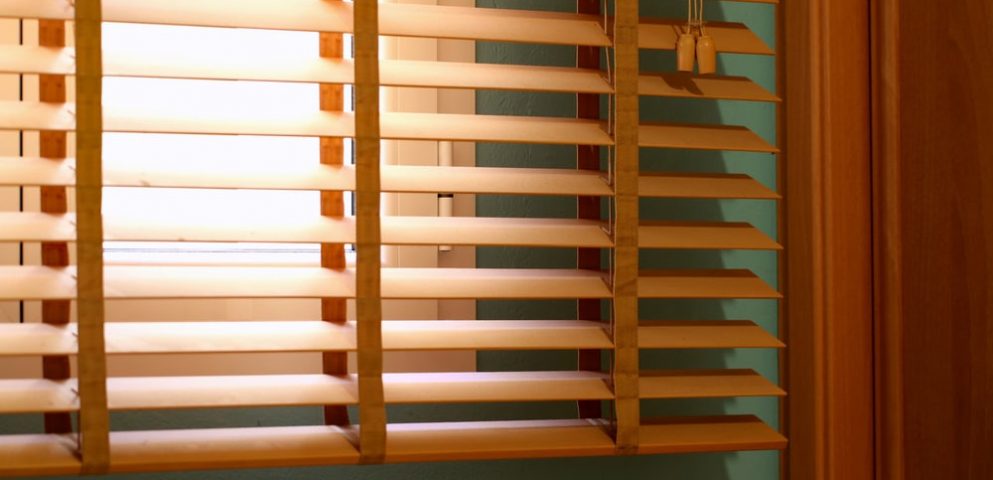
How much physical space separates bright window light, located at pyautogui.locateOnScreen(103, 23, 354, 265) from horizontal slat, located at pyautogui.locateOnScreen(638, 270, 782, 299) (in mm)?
387

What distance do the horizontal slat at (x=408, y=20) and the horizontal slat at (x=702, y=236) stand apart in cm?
20

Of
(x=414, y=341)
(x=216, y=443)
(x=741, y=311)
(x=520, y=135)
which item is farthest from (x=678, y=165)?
(x=216, y=443)

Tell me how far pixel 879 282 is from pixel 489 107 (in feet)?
1.67

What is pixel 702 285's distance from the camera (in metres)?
1.11

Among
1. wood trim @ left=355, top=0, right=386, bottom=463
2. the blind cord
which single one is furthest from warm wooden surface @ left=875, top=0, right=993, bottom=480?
the blind cord

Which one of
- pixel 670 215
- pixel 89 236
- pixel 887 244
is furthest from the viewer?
pixel 670 215

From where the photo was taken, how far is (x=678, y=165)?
129 centimetres

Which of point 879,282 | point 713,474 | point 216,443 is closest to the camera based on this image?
point 216,443

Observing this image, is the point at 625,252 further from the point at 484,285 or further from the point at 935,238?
the point at 935,238

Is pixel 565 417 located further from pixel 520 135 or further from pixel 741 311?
pixel 520 135

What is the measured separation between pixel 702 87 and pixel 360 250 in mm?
420

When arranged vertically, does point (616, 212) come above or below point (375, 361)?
above

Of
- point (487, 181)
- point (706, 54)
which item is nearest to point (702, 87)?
point (706, 54)

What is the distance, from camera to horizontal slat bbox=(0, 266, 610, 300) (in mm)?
989
